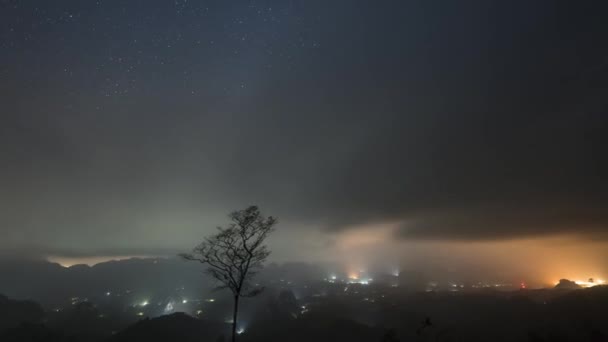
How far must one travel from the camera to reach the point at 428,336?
466 feet

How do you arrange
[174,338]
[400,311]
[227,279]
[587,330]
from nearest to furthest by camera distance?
[227,279]
[174,338]
[587,330]
[400,311]

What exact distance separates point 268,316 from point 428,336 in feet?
301

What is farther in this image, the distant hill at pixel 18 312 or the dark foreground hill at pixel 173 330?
the distant hill at pixel 18 312

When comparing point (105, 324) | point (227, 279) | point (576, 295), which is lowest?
point (105, 324)

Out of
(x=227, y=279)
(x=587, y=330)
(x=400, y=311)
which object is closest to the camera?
(x=227, y=279)

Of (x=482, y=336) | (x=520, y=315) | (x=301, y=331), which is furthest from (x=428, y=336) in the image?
(x=520, y=315)

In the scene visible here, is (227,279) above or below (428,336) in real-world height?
above

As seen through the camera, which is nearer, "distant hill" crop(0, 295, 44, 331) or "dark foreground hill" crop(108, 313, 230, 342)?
"dark foreground hill" crop(108, 313, 230, 342)

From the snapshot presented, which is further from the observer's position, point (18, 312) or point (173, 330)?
point (18, 312)

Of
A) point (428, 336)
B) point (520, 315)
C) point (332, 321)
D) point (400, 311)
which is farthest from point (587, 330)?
point (332, 321)

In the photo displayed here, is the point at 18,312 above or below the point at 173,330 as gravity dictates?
below

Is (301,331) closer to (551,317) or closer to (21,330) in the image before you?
(21,330)

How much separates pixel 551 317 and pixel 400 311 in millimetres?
77986

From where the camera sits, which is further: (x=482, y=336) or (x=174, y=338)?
(x=482, y=336)
